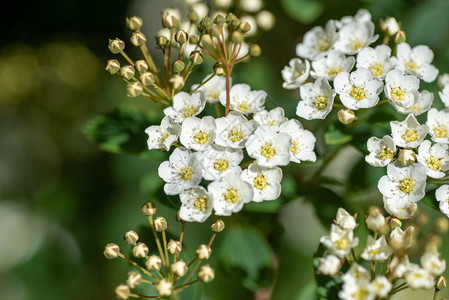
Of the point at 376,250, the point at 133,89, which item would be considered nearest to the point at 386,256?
the point at 376,250

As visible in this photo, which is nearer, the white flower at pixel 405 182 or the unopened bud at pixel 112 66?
the white flower at pixel 405 182

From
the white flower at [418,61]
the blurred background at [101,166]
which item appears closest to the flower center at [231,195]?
the blurred background at [101,166]

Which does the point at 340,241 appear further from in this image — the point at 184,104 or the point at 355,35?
the point at 355,35

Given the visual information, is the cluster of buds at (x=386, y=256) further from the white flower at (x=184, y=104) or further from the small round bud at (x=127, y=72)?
the small round bud at (x=127, y=72)

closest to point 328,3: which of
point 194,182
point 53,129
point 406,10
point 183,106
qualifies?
point 406,10

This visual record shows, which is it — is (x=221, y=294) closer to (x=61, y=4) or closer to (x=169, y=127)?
(x=169, y=127)

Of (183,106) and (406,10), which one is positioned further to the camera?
(406,10)
